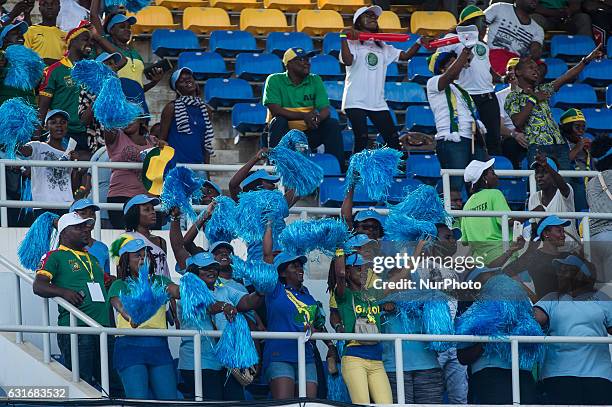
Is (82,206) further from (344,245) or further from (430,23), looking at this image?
(430,23)

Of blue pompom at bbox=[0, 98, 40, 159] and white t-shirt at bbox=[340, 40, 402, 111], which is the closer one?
blue pompom at bbox=[0, 98, 40, 159]

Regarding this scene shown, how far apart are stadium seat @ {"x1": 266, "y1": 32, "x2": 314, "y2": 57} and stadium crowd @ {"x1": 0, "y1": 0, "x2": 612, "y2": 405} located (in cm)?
262

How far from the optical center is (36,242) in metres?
11.6

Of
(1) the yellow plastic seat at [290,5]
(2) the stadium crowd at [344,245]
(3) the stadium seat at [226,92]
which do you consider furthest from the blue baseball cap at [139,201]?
(1) the yellow plastic seat at [290,5]

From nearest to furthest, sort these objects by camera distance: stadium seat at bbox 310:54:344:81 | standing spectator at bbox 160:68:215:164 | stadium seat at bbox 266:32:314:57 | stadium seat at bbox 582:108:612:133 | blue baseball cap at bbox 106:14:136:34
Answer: standing spectator at bbox 160:68:215:164
blue baseball cap at bbox 106:14:136:34
stadium seat at bbox 582:108:612:133
stadium seat at bbox 310:54:344:81
stadium seat at bbox 266:32:314:57

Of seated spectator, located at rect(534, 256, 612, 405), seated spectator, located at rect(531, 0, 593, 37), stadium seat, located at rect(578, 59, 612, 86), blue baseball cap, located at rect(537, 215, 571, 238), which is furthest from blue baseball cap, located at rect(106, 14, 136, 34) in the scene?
seated spectator, located at rect(531, 0, 593, 37)

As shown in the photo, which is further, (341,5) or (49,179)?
(341,5)

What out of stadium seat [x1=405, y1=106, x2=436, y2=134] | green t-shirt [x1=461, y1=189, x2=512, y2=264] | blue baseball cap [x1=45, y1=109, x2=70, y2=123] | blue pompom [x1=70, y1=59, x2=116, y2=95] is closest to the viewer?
green t-shirt [x1=461, y1=189, x2=512, y2=264]

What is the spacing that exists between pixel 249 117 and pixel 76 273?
15.7ft

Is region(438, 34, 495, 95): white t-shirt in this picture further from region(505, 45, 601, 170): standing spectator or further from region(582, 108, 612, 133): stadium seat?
region(582, 108, 612, 133): stadium seat

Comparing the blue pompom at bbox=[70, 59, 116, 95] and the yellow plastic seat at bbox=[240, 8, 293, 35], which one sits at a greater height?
the yellow plastic seat at bbox=[240, 8, 293, 35]

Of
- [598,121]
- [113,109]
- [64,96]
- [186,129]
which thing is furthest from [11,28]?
[598,121]

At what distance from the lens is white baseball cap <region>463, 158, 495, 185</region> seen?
12.9m

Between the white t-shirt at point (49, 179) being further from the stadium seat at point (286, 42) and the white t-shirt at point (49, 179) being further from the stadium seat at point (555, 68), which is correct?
the stadium seat at point (555, 68)
